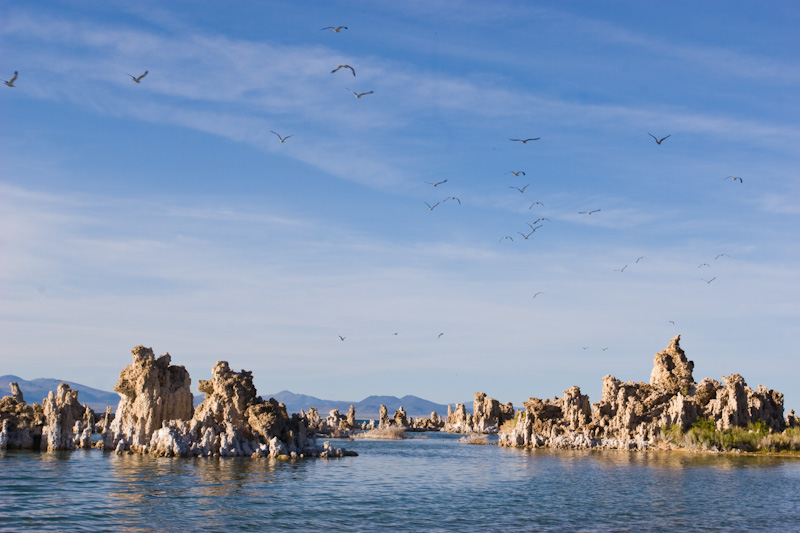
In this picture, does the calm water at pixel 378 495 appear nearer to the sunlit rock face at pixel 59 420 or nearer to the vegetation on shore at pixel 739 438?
the sunlit rock face at pixel 59 420

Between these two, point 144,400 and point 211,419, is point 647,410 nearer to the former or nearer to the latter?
point 211,419

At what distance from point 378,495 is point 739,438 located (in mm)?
67048

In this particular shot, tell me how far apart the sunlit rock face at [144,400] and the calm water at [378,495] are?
365 cm

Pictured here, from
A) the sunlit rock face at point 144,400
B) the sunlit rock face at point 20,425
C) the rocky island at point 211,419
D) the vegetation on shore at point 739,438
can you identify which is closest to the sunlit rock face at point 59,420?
the rocky island at point 211,419

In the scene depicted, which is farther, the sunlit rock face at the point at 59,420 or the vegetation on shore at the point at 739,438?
the vegetation on shore at the point at 739,438

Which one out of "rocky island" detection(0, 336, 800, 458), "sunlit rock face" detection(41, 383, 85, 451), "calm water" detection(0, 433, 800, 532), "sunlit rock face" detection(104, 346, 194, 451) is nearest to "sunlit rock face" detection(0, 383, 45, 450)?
"rocky island" detection(0, 336, 800, 458)

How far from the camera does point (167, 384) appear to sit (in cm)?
8100

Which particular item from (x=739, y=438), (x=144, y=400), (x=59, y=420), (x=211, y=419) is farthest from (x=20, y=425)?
(x=739, y=438)

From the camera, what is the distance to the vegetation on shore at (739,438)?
10094 cm

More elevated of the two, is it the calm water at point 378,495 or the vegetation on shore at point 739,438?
the vegetation on shore at point 739,438

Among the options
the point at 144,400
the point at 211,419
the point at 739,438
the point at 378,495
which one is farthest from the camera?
the point at 739,438

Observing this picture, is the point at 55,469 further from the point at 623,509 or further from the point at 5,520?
the point at 623,509

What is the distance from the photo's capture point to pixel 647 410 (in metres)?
116

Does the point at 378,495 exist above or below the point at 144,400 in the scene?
below
